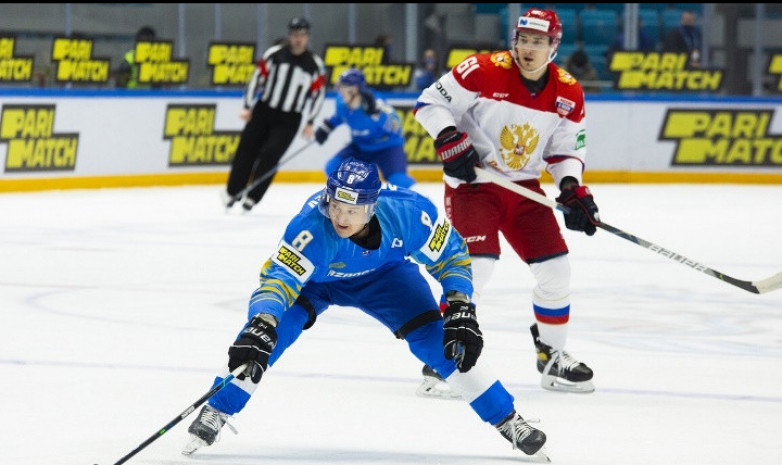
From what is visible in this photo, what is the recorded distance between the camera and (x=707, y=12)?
15859mm

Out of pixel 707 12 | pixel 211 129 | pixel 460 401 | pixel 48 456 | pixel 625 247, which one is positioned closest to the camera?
pixel 48 456

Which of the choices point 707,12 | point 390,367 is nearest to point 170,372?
point 390,367

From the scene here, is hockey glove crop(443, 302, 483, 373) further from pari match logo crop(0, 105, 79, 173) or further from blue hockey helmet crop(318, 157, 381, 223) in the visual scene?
pari match logo crop(0, 105, 79, 173)

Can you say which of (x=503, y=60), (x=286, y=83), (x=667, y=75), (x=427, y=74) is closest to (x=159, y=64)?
(x=286, y=83)

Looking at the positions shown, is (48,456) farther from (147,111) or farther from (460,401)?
(147,111)

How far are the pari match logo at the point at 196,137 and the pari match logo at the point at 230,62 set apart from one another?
0.39 meters

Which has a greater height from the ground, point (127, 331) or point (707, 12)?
point (707, 12)

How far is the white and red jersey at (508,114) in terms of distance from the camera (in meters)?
4.88

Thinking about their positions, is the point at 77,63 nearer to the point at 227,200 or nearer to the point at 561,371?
the point at 227,200

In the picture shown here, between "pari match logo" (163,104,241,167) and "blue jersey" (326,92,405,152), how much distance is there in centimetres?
291

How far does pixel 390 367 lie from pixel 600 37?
1301 cm

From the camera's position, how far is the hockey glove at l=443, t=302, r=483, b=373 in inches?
141

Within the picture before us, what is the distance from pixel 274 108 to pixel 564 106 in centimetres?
652

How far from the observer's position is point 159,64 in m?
13.7
